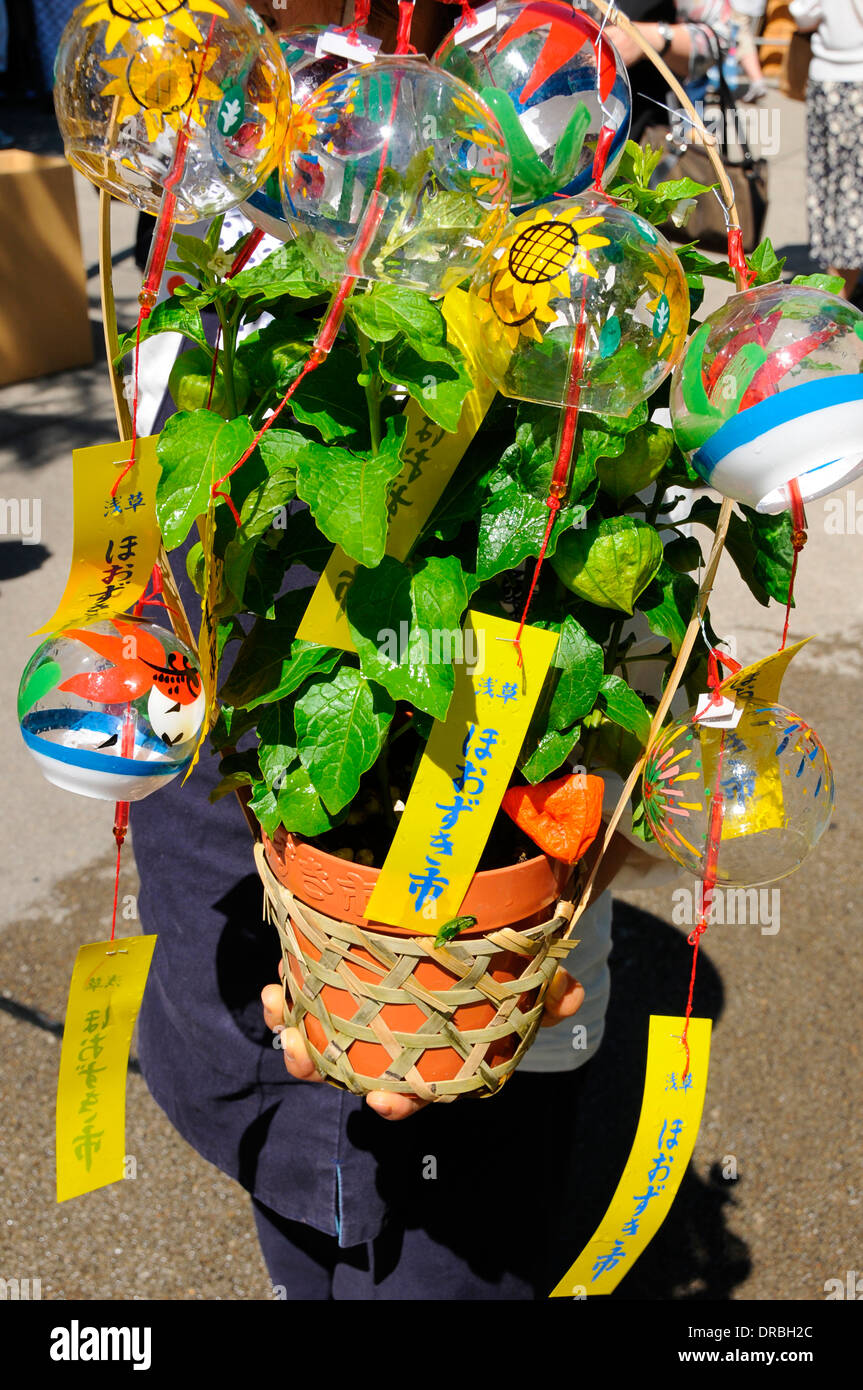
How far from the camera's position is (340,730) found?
943 mm

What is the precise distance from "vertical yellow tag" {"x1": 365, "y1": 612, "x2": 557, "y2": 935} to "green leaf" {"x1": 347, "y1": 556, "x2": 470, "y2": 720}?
0.12 feet

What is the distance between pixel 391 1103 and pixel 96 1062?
0.94 feet

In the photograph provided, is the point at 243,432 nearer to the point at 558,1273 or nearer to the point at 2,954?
the point at 558,1273

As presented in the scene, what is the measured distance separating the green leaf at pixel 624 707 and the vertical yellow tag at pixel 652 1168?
288 mm

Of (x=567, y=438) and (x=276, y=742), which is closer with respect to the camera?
(x=567, y=438)

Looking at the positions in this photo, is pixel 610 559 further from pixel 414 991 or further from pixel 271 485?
pixel 414 991

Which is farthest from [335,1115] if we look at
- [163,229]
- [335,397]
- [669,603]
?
[163,229]

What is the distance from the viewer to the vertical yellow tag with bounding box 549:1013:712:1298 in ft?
3.44

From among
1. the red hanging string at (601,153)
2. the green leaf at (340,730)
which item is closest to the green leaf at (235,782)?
the green leaf at (340,730)

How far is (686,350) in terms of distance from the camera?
894 mm

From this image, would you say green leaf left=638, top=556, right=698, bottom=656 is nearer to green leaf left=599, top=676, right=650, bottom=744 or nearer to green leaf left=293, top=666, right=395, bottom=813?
green leaf left=599, top=676, right=650, bottom=744

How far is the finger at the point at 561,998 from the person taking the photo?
1.13m

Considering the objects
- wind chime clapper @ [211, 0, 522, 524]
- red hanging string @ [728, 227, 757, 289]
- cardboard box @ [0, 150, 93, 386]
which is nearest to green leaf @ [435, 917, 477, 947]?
wind chime clapper @ [211, 0, 522, 524]
